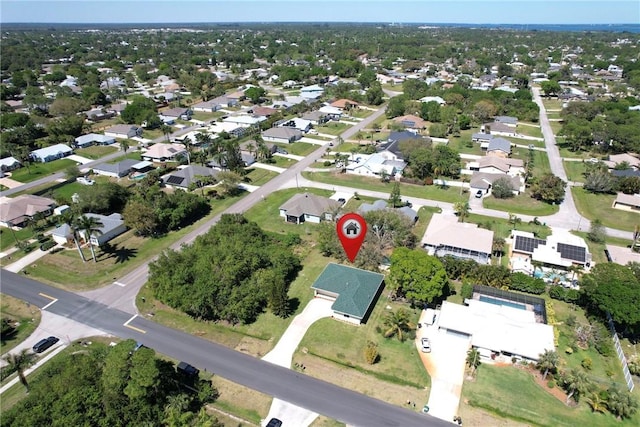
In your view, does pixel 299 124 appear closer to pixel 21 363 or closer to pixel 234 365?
pixel 234 365

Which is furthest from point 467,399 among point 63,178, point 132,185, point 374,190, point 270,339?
point 63,178

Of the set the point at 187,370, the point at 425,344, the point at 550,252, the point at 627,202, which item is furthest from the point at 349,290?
the point at 627,202

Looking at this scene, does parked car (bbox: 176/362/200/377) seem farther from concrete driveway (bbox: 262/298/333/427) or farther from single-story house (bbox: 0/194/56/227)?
single-story house (bbox: 0/194/56/227)

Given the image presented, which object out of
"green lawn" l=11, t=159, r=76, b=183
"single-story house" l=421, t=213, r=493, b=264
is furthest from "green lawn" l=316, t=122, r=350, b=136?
"green lawn" l=11, t=159, r=76, b=183

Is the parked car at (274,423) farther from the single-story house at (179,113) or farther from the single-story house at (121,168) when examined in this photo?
the single-story house at (179,113)

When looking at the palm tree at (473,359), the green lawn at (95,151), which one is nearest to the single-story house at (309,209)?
the palm tree at (473,359)

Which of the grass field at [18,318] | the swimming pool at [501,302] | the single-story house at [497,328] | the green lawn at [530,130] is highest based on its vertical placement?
the single-story house at [497,328]
